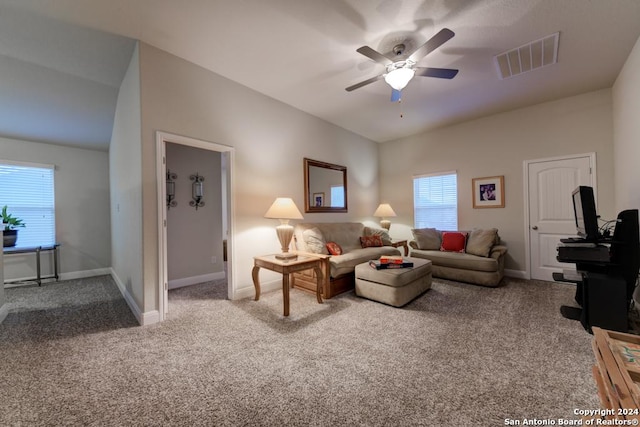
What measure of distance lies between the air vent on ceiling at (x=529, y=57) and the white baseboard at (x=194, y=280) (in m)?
5.05

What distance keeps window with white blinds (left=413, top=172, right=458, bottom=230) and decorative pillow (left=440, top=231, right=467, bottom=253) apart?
1.76 ft

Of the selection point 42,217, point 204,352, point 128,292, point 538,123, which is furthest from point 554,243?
point 42,217

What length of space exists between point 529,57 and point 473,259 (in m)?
2.68

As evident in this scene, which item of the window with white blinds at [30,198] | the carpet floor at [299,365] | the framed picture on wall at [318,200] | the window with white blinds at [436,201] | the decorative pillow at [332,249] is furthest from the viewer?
the window with white blinds at [436,201]

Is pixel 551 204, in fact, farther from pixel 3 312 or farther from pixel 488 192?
pixel 3 312

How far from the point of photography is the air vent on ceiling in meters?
2.55

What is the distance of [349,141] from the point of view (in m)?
5.30

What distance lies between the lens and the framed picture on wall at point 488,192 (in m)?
4.43

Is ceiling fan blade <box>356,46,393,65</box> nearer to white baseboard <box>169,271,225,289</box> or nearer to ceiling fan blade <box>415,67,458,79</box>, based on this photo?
ceiling fan blade <box>415,67,458,79</box>

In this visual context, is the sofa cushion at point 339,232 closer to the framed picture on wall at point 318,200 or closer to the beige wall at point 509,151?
the framed picture on wall at point 318,200

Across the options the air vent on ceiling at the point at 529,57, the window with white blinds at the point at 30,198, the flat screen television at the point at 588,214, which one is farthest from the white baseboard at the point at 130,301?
the air vent on ceiling at the point at 529,57

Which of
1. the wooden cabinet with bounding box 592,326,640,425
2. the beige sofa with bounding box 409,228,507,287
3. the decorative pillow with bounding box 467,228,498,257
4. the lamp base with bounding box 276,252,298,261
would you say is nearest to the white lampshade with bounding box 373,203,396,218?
the beige sofa with bounding box 409,228,507,287

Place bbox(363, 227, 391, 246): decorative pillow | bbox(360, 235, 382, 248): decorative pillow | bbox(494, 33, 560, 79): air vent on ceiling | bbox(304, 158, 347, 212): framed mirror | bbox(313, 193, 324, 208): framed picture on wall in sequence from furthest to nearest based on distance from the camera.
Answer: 1. bbox(363, 227, 391, 246): decorative pillow
2. bbox(360, 235, 382, 248): decorative pillow
3. bbox(313, 193, 324, 208): framed picture on wall
4. bbox(304, 158, 347, 212): framed mirror
5. bbox(494, 33, 560, 79): air vent on ceiling

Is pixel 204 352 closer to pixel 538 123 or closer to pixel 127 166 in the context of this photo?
pixel 127 166
